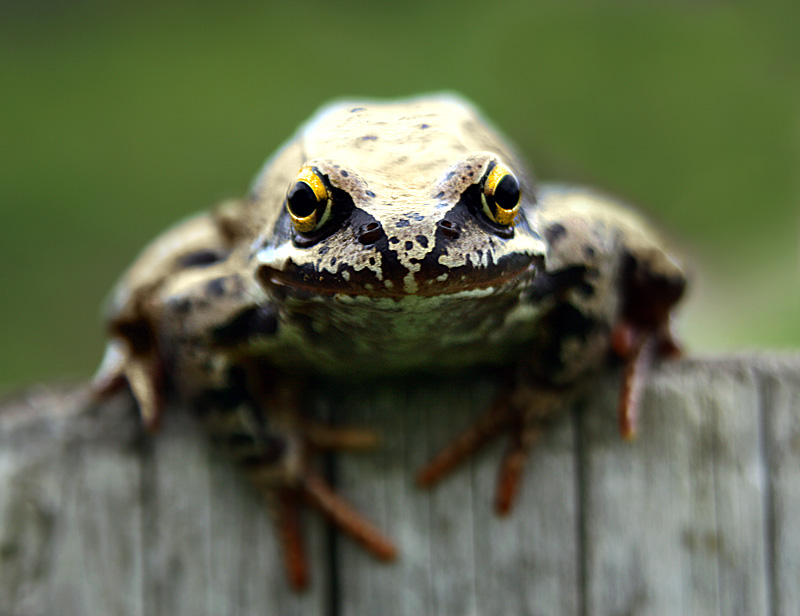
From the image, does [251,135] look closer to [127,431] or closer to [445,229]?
[127,431]

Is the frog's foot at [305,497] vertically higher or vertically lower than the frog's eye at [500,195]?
lower

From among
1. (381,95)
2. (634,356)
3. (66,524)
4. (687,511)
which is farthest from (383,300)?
(381,95)

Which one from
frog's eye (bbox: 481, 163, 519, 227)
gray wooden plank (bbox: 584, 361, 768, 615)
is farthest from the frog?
gray wooden plank (bbox: 584, 361, 768, 615)

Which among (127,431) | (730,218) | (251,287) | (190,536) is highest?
(730,218)

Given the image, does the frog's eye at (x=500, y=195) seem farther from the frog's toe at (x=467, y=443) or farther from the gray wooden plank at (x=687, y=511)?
the gray wooden plank at (x=687, y=511)

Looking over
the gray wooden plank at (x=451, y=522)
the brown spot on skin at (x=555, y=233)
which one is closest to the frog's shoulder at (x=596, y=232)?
the brown spot on skin at (x=555, y=233)

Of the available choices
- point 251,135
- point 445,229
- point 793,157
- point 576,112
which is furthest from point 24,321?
point 793,157

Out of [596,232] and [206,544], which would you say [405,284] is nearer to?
[596,232]
